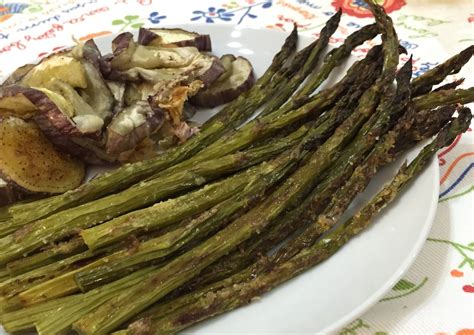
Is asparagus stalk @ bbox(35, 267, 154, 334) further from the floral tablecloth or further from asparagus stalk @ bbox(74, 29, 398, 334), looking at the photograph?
the floral tablecloth

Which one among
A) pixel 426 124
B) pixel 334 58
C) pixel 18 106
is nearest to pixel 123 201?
pixel 18 106

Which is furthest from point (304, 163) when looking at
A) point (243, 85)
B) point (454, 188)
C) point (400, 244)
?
point (243, 85)

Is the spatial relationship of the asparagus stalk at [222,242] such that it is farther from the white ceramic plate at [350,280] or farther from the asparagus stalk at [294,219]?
the white ceramic plate at [350,280]

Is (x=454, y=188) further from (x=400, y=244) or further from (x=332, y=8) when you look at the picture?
(x=332, y=8)

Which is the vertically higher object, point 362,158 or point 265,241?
point 362,158

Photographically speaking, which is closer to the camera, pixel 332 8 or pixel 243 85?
pixel 243 85

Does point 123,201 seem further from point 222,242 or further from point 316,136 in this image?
point 316,136

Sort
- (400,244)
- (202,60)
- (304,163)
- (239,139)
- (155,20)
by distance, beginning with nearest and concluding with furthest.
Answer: (400,244)
(304,163)
(239,139)
(202,60)
(155,20)

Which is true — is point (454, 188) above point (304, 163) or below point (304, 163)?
below
